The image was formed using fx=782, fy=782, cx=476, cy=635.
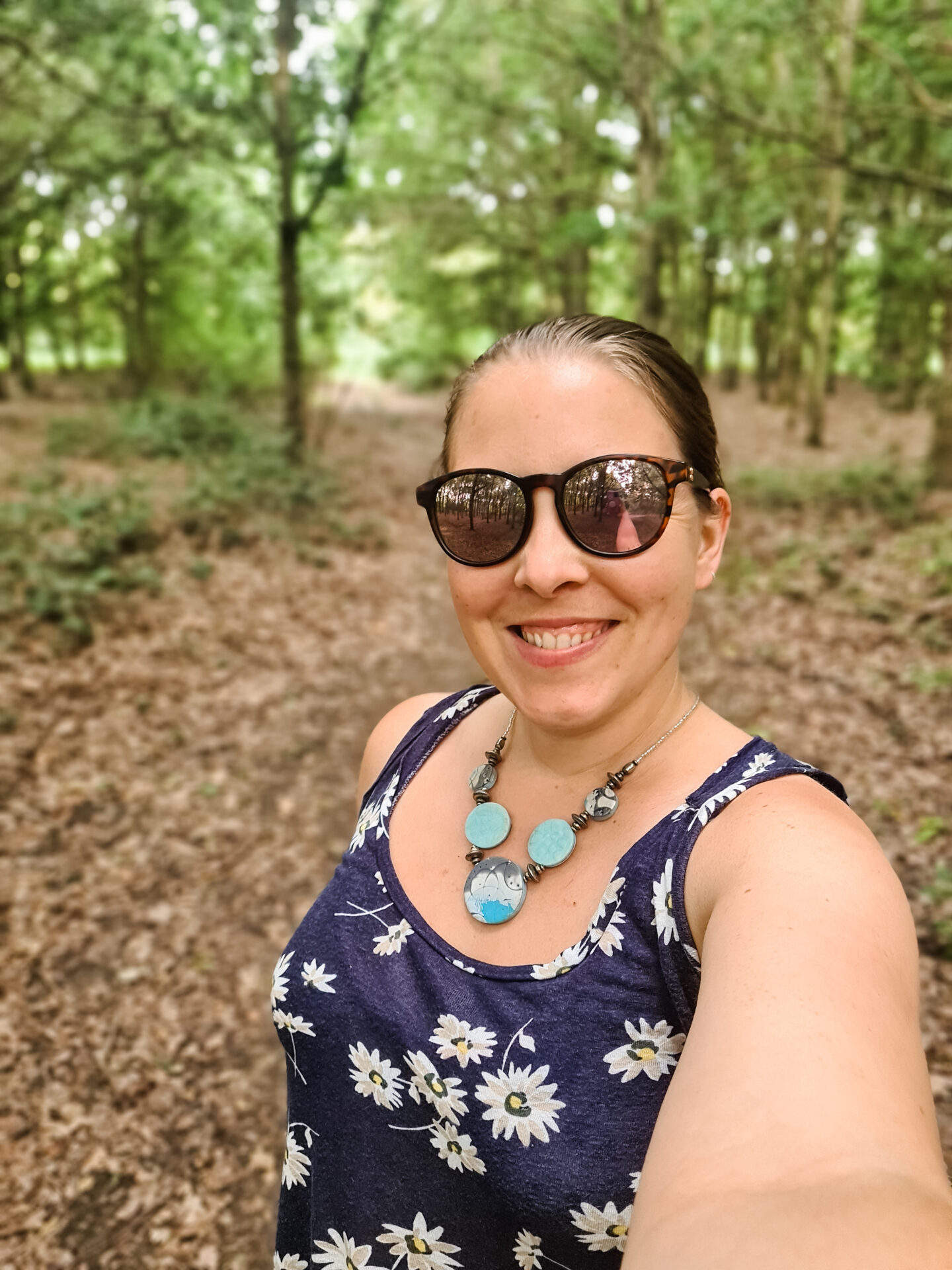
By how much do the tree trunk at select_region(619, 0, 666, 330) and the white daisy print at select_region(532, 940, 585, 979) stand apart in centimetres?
1232

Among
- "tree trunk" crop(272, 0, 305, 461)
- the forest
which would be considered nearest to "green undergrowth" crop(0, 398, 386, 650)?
"tree trunk" crop(272, 0, 305, 461)

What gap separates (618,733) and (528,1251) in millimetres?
890

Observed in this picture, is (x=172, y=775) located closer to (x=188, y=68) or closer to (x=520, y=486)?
(x=520, y=486)

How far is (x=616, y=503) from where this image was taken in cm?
143

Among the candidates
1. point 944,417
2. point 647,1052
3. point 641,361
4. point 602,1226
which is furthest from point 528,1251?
point 944,417

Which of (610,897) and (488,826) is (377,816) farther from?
(610,897)

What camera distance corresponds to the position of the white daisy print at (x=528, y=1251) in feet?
4.17

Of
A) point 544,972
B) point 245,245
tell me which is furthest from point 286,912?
point 245,245

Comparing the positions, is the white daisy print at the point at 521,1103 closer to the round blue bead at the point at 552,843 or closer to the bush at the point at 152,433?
the round blue bead at the point at 552,843

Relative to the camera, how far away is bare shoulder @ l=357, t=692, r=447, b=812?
2039 mm

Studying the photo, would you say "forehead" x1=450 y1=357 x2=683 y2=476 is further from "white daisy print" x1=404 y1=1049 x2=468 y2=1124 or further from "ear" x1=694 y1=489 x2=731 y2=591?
"white daisy print" x1=404 y1=1049 x2=468 y2=1124

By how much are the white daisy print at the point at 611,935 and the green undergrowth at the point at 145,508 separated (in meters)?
7.04

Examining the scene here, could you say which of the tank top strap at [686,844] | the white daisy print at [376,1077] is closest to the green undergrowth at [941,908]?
the tank top strap at [686,844]

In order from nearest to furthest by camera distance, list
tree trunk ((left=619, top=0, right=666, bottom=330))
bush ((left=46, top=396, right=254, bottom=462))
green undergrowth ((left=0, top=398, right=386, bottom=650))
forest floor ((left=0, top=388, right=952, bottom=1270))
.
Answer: forest floor ((left=0, top=388, right=952, bottom=1270))
green undergrowth ((left=0, top=398, right=386, bottom=650))
tree trunk ((left=619, top=0, right=666, bottom=330))
bush ((left=46, top=396, right=254, bottom=462))
